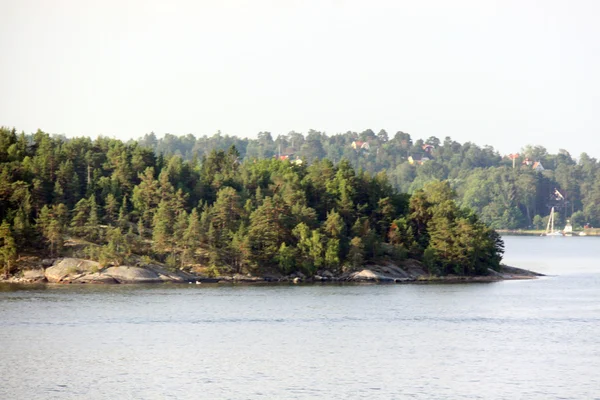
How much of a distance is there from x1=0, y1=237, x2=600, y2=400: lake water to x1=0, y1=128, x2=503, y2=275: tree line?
337 inches

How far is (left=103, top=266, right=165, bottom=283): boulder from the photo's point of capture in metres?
111

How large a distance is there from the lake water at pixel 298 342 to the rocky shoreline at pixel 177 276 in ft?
17.6

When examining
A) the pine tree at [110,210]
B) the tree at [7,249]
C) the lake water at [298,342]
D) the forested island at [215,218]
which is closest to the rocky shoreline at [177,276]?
the forested island at [215,218]

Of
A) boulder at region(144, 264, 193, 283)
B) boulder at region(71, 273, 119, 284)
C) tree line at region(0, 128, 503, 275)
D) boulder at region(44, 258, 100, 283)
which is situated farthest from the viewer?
tree line at region(0, 128, 503, 275)

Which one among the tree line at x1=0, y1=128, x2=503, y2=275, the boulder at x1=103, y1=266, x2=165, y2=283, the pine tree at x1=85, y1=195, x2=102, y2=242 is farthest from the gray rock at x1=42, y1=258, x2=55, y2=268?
the boulder at x1=103, y1=266, x2=165, y2=283

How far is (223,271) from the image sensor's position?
115688 millimetres

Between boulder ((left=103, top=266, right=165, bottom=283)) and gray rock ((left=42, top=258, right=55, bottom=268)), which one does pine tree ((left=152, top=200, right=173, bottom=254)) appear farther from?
gray rock ((left=42, top=258, right=55, bottom=268))

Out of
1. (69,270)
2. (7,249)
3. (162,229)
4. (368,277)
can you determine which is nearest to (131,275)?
(69,270)

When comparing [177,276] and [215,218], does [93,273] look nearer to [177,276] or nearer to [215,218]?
[177,276]

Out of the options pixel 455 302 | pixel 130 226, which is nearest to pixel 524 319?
pixel 455 302

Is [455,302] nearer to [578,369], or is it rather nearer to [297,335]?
[297,335]

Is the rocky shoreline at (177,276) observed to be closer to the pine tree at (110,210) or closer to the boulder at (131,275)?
the boulder at (131,275)

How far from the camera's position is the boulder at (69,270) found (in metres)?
110

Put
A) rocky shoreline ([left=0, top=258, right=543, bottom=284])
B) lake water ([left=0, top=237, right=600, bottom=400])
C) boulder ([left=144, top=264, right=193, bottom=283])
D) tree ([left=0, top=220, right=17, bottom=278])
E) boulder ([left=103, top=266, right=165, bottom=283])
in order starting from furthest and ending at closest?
1. boulder ([left=144, top=264, right=193, bottom=283])
2. boulder ([left=103, top=266, right=165, bottom=283])
3. rocky shoreline ([left=0, top=258, right=543, bottom=284])
4. tree ([left=0, top=220, right=17, bottom=278])
5. lake water ([left=0, top=237, right=600, bottom=400])
